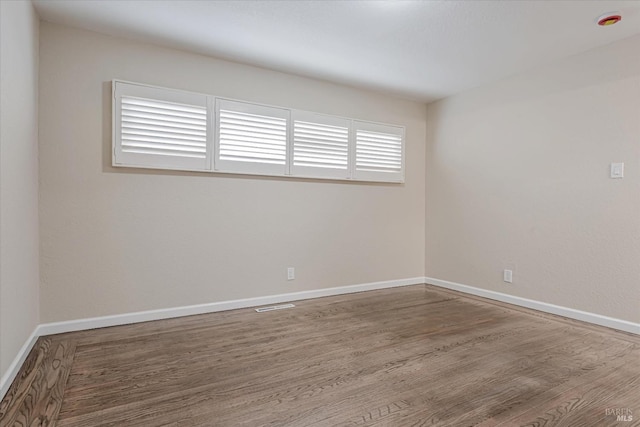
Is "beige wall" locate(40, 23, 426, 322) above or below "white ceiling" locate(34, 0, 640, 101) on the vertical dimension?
below

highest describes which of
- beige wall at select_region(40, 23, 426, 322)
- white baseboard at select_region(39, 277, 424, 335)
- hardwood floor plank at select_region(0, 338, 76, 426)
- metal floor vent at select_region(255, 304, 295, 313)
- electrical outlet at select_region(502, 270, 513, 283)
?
beige wall at select_region(40, 23, 426, 322)

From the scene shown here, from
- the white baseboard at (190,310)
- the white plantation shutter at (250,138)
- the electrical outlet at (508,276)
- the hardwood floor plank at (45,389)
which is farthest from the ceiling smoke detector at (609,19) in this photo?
the hardwood floor plank at (45,389)

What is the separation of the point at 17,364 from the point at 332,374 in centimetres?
191

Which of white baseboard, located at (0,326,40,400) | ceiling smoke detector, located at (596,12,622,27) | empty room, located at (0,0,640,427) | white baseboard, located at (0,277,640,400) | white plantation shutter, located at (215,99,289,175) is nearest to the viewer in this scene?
white baseboard, located at (0,326,40,400)

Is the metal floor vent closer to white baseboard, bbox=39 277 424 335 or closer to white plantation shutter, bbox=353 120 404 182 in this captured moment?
white baseboard, bbox=39 277 424 335

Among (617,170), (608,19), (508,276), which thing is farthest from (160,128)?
(617,170)

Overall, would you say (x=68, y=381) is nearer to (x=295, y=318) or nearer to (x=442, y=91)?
(x=295, y=318)

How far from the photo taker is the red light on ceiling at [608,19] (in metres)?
2.56

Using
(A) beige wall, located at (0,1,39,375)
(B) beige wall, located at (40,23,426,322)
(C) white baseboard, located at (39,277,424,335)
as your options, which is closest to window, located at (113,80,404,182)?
(B) beige wall, located at (40,23,426,322)

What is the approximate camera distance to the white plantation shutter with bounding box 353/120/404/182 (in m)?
4.30

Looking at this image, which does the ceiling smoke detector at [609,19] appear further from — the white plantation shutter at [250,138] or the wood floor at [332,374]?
the white plantation shutter at [250,138]

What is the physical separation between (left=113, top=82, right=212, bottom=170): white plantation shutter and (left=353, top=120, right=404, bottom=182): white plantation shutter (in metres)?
1.82

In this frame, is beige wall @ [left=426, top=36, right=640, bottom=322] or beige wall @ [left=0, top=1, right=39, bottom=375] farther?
beige wall @ [left=426, top=36, right=640, bottom=322]

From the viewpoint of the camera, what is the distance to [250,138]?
3.54m
